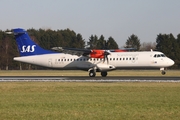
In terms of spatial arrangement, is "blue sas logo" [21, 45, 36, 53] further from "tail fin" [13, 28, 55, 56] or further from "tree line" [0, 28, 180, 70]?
"tree line" [0, 28, 180, 70]

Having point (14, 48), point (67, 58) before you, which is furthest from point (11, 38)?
point (67, 58)

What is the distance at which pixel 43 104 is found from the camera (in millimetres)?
18875

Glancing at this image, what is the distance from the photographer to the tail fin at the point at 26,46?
5317 centimetres

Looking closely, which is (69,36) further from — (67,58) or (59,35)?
(67,58)

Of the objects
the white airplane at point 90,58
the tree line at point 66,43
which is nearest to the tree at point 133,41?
the tree line at point 66,43

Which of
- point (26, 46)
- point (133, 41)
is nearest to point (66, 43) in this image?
point (133, 41)

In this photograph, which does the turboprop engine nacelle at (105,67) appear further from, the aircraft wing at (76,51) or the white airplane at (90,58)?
the aircraft wing at (76,51)

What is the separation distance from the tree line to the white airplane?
50352mm

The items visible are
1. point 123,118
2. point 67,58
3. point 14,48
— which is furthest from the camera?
point 14,48

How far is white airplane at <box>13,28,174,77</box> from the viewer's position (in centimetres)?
4819

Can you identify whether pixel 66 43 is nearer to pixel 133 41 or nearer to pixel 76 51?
pixel 133 41

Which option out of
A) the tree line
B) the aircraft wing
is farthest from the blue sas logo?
the tree line

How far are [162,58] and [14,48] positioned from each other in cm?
8022

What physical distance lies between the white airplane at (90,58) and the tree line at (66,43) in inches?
1982
